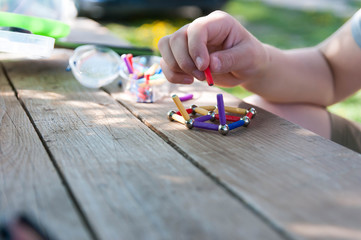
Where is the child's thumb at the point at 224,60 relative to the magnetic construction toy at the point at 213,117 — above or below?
above

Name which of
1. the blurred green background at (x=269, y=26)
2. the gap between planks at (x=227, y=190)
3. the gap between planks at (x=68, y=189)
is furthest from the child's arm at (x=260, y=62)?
the blurred green background at (x=269, y=26)

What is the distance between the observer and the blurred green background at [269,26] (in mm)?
6070

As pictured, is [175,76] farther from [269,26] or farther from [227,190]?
[269,26]

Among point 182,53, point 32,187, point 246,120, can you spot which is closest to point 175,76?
point 182,53

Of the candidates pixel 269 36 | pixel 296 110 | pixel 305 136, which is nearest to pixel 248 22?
pixel 269 36

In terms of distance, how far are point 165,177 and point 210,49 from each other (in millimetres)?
630

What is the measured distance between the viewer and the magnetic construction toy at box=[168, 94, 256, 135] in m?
1.14

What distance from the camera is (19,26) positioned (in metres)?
1.50

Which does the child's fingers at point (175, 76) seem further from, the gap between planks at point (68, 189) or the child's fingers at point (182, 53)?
the gap between planks at point (68, 189)

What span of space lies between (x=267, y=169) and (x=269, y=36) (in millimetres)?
5904

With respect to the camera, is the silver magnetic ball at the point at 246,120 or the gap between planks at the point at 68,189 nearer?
the gap between planks at the point at 68,189

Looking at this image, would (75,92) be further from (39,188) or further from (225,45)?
(39,188)

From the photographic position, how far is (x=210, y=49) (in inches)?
53.4

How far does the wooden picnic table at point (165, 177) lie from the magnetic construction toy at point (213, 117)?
0.02 m
